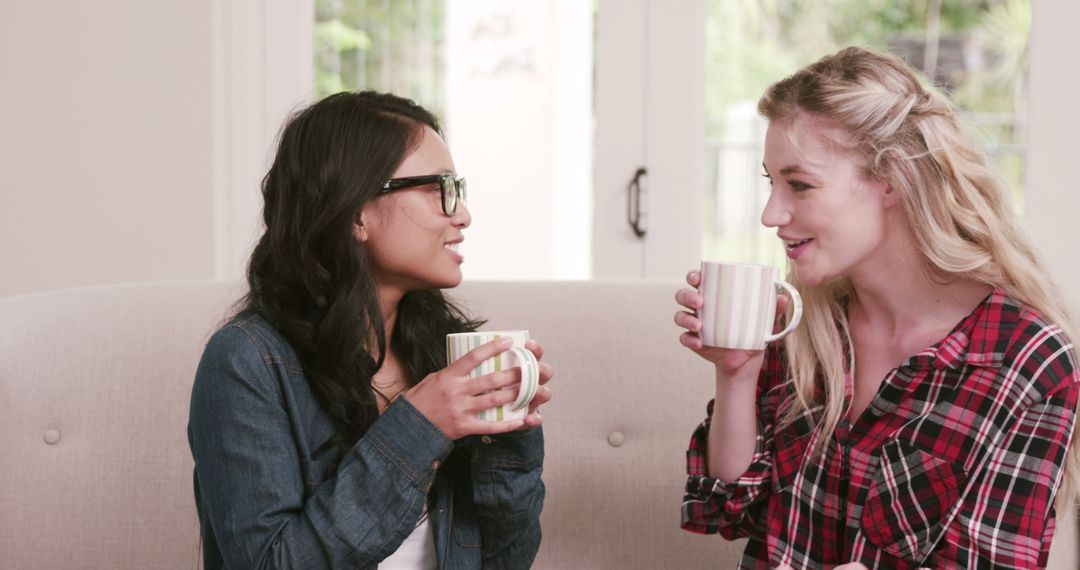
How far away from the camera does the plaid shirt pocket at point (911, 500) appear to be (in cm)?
129

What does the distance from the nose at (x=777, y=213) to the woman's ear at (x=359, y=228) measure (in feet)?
1.73

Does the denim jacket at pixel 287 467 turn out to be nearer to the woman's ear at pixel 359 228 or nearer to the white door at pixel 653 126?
the woman's ear at pixel 359 228

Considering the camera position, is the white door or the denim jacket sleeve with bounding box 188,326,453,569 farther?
the white door

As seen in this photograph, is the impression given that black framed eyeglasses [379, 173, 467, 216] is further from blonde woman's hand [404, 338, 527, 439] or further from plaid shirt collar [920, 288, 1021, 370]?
plaid shirt collar [920, 288, 1021, 370]

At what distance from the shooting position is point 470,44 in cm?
304

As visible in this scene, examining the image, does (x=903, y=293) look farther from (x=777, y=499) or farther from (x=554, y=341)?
(x=554, y=341)

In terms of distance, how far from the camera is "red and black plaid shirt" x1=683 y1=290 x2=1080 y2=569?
124 cm

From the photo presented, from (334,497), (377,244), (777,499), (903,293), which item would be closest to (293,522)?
(334,497)

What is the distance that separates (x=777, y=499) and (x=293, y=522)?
657 mm

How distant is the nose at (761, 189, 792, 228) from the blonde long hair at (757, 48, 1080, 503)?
0.11 m

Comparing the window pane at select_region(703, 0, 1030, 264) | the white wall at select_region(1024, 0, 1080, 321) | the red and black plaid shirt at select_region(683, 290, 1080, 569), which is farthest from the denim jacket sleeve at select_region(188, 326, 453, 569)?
the white wall at select_region(1024, 0, 1080, 321)

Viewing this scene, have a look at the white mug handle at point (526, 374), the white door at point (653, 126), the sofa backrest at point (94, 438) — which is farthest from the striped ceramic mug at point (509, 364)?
the white door at point (653, 126)

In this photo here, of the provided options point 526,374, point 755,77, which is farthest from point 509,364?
point 755,77

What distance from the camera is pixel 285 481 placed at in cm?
126
